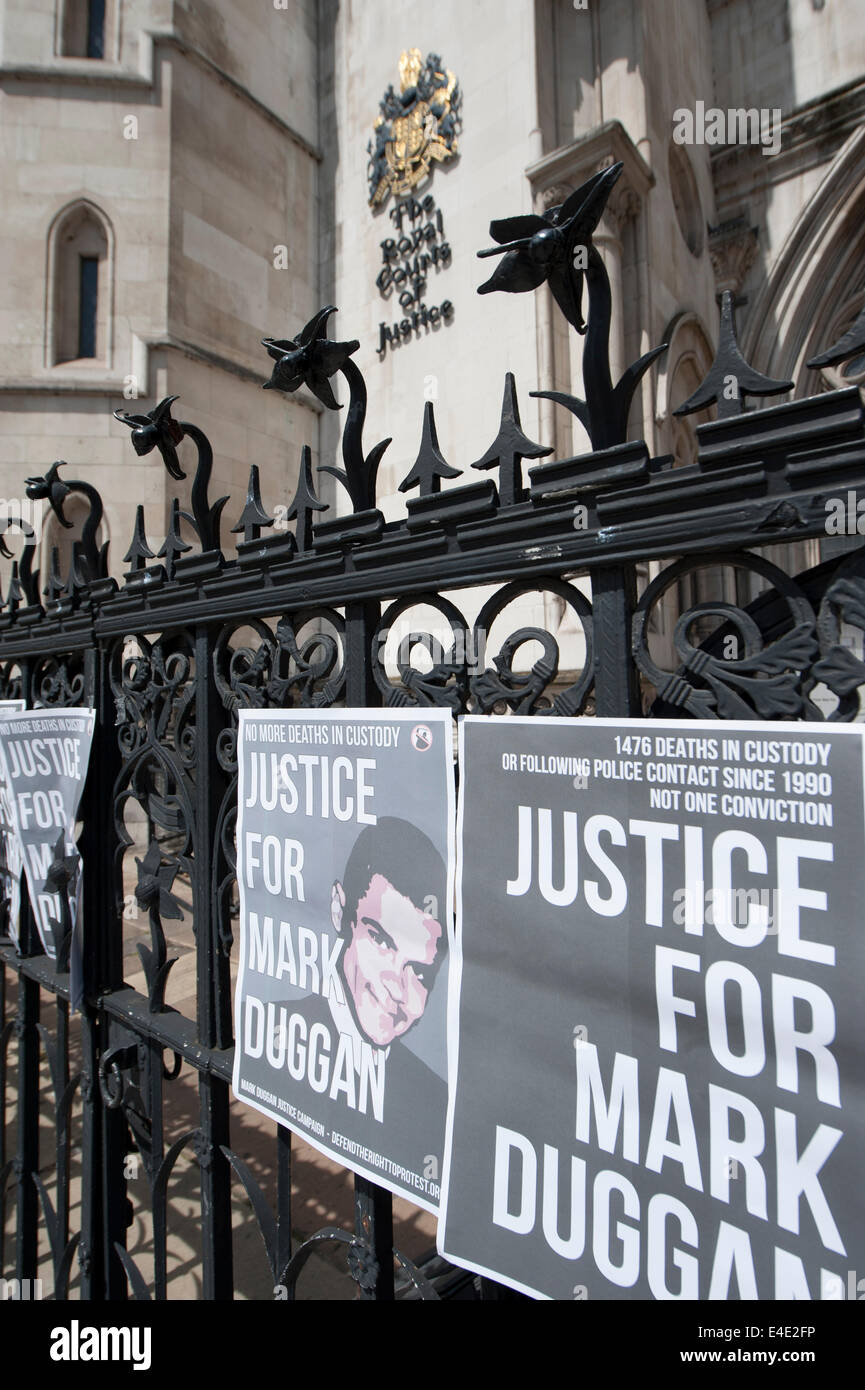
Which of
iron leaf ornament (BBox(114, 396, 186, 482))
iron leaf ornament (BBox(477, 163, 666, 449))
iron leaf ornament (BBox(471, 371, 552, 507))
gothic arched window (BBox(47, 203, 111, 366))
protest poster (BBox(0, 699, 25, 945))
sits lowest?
protest poster (BBox(0, 699, 25, 945))

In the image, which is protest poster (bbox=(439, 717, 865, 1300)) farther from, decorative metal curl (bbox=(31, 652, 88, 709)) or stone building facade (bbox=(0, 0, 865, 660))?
stone building facade (bbox=(0, 0, 865, 660))

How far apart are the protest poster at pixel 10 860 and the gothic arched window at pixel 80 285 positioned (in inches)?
338

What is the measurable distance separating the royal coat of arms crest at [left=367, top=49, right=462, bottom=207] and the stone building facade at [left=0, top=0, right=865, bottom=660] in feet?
0.58

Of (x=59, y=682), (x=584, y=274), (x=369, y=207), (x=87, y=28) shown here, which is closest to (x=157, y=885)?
(x=59, y=682)

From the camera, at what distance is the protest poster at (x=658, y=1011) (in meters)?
0.86

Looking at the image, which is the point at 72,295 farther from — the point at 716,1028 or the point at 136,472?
the point at 716,1028

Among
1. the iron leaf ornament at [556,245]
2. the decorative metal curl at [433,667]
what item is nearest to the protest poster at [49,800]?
the decorative metal curl at [433,667]

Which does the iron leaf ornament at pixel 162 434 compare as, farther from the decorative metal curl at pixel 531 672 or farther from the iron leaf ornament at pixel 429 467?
the decorative metal curl at pixel 531 672

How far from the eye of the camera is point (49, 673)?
2803mm

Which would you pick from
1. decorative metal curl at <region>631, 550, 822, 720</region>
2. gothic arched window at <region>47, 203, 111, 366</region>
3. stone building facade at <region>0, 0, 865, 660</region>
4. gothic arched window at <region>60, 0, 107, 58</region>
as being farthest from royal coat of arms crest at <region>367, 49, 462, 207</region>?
decorative metal curl at <region>631, 550, 822, 720</region>

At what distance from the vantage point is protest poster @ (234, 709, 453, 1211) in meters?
1.29
